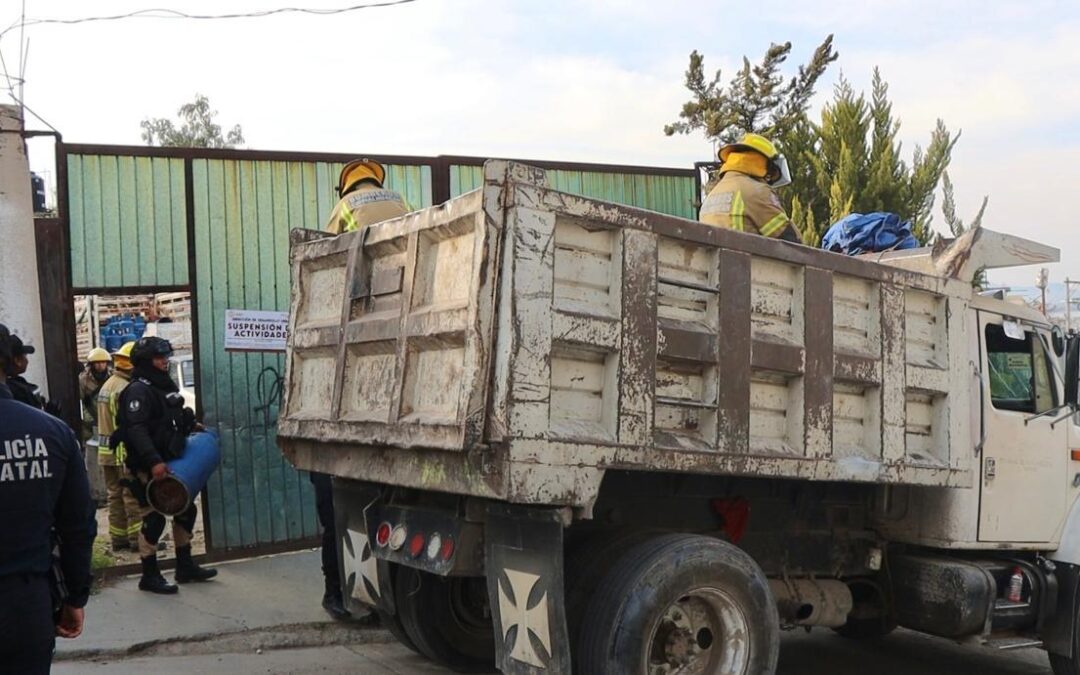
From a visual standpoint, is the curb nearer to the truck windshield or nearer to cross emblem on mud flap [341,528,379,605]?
cross emblem on mud flap [341,528,379,605]

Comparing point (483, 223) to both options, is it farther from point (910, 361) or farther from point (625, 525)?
point (910, 361)

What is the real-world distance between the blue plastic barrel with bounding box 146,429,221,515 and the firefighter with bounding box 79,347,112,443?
2.87 metres

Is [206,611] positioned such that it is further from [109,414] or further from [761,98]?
[761,98]

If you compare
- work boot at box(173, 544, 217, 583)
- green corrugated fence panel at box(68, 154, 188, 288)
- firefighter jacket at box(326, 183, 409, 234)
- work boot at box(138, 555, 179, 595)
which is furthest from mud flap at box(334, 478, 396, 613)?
green corrugated fence panel at box(68, 154, 188, 288)

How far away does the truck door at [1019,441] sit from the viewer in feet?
18.8

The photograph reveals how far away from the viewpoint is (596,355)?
14.1 ft

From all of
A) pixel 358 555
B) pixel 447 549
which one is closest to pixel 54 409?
pixel 358 555

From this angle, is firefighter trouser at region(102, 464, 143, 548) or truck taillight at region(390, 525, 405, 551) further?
firefighter trouser at region(102, 464, 143, 548)

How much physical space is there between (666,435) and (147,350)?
13.9 feet

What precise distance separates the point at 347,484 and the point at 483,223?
202 cm

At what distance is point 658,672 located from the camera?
4504 mm

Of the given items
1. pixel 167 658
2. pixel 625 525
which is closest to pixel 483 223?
pixel 625 525

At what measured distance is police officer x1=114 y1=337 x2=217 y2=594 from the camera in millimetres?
7055

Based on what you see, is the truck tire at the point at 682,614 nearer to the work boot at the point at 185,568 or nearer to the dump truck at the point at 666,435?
the dump truck at the point at 666,435
